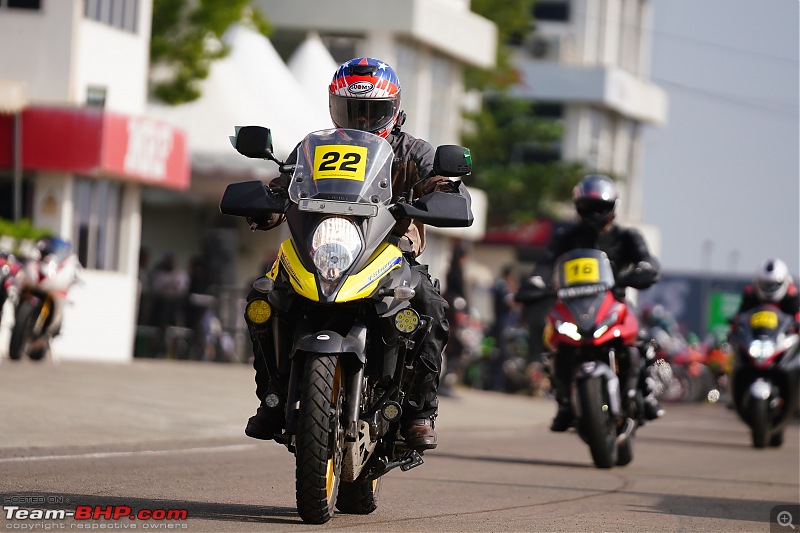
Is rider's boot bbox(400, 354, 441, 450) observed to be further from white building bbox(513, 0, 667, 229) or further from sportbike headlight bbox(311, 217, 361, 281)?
white building bbox(513, 0, 667, 229)

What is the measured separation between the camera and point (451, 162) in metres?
7.98

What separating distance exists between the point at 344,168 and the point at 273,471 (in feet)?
11.6

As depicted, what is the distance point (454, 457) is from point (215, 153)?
45.5 feet

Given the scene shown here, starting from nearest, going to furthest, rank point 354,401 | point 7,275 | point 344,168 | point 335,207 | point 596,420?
1. point 354,401
2. point 335,207
3. point 344,168
4. point 596,420
5. point 7,275

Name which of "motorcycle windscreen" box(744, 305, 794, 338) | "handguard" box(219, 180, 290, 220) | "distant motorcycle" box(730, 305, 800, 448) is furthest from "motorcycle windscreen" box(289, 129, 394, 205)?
"motorcycle windscreen" box(744, 305, 794, 338)

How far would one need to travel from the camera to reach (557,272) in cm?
1327

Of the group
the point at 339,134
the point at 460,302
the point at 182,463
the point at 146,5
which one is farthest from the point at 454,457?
the point at 146,5

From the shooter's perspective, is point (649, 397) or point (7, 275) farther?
point (7, 275)

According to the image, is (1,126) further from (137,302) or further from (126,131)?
(137,302)

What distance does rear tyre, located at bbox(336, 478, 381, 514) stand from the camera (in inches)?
328

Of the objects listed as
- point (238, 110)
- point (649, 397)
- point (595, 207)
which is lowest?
point (649, 397)

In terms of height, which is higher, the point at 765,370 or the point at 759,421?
the point at 765,370

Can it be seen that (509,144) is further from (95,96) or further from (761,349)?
(761,349)

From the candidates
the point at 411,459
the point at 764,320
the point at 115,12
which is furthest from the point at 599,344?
the point at 115,12
